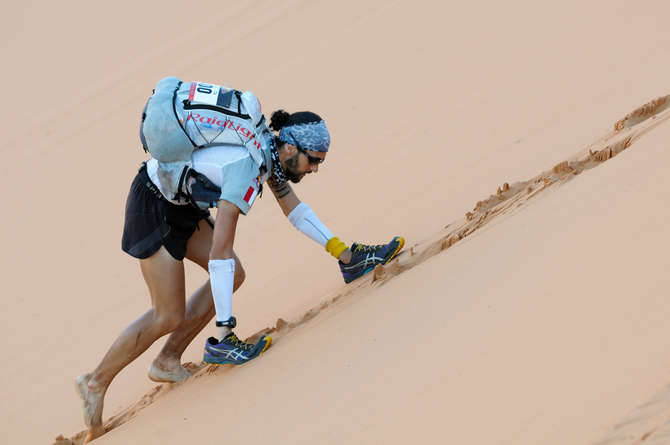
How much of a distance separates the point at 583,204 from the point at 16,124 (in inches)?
339

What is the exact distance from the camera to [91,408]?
13.3 ft

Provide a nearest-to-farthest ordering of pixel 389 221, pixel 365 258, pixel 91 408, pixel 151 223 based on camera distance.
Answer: pixel 151 223
pixel 91 408
pixel 365 258
pixel 389 221

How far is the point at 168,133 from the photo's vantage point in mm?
3582

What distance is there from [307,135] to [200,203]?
1.79 feet

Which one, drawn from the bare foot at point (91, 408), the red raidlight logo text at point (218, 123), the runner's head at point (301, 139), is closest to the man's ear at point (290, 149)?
the runner's head at point (301, 139)

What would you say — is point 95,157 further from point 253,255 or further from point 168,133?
point 168,133

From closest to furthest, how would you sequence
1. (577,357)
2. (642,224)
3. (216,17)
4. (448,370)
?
(577,357)
(448,370)
(642,224)
(216,17)

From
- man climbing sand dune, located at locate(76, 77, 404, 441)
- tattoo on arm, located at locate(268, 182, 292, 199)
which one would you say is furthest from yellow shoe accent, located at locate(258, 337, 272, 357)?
tattoo on arm, located at locate(268, 182, 292, 199)

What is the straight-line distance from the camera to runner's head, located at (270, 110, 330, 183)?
3.81 meters

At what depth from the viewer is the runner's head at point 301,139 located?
3.81 m

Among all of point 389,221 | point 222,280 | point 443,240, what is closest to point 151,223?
point 222,280

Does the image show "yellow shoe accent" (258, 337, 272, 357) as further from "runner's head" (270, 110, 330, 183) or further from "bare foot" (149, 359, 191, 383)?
"runner's head" (270, 110, 330, 183)

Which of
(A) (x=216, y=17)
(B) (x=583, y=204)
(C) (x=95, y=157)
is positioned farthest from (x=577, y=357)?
(A) (x=216, y=17)

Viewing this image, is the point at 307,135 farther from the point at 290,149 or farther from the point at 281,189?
the point at 281,189
